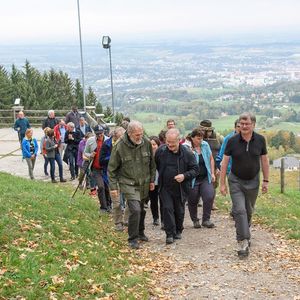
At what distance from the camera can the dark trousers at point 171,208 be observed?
27.5 feet

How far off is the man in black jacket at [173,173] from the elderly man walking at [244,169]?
0.62m

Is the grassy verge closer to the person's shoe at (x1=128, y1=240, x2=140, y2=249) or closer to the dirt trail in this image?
the dirt trail

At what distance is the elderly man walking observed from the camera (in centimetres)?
764

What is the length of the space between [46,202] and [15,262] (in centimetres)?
402

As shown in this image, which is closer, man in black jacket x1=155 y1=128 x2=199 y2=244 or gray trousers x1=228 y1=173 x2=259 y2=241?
gray trousers x1=228 y1=173 x2=259 y2=241

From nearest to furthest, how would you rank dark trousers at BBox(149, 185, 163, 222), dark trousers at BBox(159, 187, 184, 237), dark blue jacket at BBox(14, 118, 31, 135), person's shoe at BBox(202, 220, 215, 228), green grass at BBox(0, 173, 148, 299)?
1. green grass at BBox(0, 173, 148, 299)
2. dark trousers at BBox(159, 187, 184, 237)
3. person's shoe at BBox(202, 220, 215, 228)
4. dark trousers at BBox(149, 185, 163, 222)
5. dark blue jacket at BBox(14, 118, 31, 135)

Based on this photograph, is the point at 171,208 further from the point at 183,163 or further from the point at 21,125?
the point at 21,125

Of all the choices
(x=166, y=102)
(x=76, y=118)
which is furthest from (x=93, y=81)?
(x=76, y=118)

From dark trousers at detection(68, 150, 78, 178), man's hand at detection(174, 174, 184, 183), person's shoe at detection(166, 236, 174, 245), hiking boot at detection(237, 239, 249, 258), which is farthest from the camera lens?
dark trousers at detection(68, 150, 78, 178)

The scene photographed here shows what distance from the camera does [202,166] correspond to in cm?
930

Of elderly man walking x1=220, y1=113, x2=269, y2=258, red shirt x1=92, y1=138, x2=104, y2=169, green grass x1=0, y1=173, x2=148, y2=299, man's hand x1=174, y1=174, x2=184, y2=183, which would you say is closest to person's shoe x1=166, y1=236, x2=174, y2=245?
green grass x1=0, y1=173, x2=148, y2=299

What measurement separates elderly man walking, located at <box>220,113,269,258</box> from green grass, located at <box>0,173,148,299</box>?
1591 mm

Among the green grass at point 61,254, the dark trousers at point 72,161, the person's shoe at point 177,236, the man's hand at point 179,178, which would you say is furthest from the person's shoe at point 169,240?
the dark trousers at point 72,161

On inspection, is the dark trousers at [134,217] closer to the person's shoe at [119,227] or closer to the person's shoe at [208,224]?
the person's shoe at [119,227]
